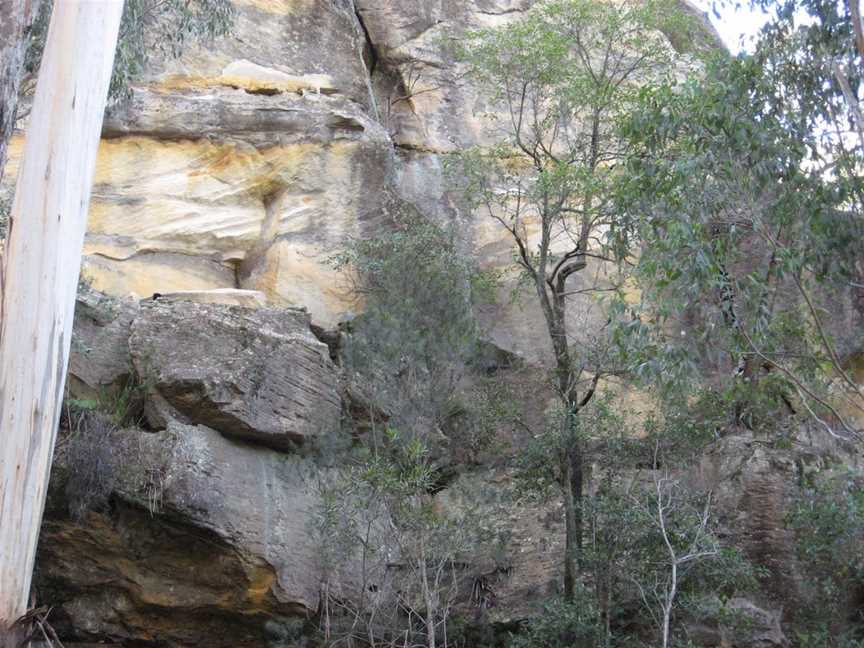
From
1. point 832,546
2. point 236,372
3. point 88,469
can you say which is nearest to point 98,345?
point 236,372

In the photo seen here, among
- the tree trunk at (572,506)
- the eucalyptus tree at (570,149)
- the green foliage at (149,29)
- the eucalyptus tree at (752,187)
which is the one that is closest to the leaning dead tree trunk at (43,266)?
the green foliage at (149,29)

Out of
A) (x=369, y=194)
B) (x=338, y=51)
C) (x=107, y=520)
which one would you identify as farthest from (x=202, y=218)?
(x=107, y=520)

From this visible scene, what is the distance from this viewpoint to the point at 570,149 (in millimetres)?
14719

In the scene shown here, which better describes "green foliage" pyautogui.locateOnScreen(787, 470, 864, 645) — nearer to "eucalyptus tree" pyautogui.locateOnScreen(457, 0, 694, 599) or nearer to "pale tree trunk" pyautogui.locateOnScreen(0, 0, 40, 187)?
"eucalyptus tree" pyautogui.locateOnScreen(457, 0, 694, 599)

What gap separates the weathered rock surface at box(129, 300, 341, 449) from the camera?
1177 cm

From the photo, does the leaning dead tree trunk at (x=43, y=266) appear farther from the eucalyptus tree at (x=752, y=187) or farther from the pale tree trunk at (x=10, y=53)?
the eucalyptus tree at (x=752, y=187)

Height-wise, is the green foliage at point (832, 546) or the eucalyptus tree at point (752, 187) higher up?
the eucalyptus tree at point (752, 187)

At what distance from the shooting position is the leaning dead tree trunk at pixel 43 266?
700 centimetres

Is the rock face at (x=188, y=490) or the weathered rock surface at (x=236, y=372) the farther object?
the weathered rock surface at (x=236, y=372)

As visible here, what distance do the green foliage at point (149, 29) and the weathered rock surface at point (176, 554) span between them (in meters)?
4.06

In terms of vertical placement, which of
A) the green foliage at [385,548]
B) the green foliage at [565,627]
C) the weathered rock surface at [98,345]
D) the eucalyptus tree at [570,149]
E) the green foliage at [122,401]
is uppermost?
the eucalyptus tree at [570,149]

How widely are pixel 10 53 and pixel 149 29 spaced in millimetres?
7126

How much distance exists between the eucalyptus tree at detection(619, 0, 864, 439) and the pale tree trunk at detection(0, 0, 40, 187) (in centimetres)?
553

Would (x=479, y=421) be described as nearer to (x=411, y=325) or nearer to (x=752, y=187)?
(x=411, y=325)
